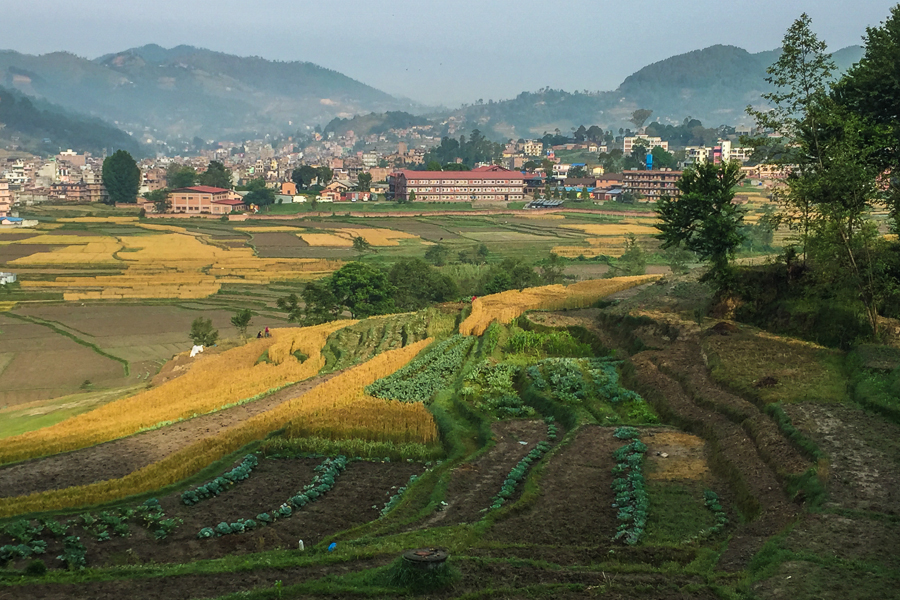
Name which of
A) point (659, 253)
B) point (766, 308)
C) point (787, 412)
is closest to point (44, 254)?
point (659, 253)

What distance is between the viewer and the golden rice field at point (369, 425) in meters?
23.6

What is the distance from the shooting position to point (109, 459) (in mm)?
23000

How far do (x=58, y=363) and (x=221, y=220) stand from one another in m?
77.6

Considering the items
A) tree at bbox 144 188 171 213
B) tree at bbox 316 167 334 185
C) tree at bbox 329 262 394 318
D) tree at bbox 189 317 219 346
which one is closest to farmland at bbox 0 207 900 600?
tree at bbox 189 317 219 346

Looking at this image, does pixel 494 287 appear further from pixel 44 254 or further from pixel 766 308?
pixel 44 254

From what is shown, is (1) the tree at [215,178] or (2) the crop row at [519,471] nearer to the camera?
(2) the crop row at [519,471]

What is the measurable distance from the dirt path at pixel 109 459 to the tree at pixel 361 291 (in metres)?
30.3

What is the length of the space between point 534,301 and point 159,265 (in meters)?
49.2

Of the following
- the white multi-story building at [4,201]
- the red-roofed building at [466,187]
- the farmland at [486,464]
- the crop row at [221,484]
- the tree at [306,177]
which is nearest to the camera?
the farmland at [486,464]

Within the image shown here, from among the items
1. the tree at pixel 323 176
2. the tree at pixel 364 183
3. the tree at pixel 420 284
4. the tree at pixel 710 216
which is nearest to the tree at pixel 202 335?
the tree at pixel 420 284

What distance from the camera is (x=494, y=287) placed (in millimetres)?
60875

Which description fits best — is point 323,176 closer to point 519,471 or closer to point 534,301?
point 534,301

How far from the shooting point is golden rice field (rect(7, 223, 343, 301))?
71.1 metres

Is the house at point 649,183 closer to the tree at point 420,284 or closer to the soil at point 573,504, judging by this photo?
the tree at point 420,284
